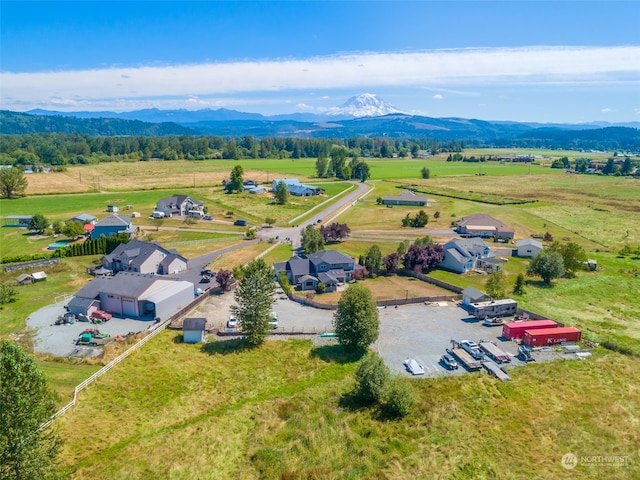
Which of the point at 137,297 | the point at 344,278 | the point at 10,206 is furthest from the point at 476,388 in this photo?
the point at 10,206

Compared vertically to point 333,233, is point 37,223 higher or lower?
lower

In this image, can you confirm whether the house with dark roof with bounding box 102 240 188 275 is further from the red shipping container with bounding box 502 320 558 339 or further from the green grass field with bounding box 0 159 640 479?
the red shipping container with bounding box 502 320 558 339

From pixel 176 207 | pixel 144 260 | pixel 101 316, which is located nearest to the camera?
pixel 101 316

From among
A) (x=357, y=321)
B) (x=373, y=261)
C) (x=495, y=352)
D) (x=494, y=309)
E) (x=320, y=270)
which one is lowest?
(x=495, y=352)

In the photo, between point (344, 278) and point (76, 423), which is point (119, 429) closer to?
point (76, 423)

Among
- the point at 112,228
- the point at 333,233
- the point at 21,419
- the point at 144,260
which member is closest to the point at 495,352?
the point at 21,419

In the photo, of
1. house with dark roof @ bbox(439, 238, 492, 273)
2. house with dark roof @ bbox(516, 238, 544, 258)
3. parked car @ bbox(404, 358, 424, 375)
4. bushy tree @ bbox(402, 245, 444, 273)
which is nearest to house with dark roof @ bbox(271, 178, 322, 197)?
house with dark roof @ bbox(439, 238, 492, 273)

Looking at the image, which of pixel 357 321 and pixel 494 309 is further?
pixel 494 309

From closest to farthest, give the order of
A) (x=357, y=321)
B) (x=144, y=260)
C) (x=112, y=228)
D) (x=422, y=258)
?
(x=357, y=321) < (x=144, y=260) < (x=422, y=258) < (x=112, y=228)

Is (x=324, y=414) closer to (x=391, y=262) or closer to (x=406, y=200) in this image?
(x=391, y=262)
